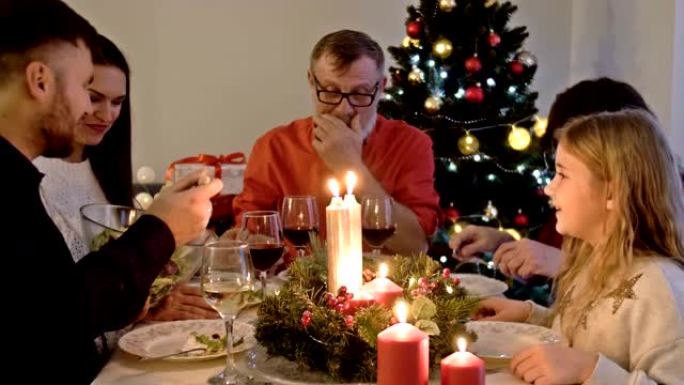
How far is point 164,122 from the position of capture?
442cm

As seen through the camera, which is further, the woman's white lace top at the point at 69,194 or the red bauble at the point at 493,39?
the red bauble at the point at 493,39

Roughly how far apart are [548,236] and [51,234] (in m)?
1.60

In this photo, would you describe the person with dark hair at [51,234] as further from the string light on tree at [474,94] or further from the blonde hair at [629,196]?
the string light on tree at [474,94]

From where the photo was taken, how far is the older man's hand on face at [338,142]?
233cm

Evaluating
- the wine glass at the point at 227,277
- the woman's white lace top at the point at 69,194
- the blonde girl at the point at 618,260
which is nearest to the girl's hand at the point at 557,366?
the blonde girl at the point at 618,260

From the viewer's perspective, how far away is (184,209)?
4.29 ft

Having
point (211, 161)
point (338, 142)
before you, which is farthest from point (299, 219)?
point (211, 161)

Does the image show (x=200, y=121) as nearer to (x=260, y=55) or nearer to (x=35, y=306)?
(x=260, y=55)

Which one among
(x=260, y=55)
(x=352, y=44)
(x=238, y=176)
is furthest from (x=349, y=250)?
(x=260, y=55)

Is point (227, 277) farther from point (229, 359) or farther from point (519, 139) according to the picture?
point (519, 139)

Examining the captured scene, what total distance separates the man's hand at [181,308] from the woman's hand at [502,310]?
541mm

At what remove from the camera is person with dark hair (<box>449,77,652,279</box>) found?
1636mm

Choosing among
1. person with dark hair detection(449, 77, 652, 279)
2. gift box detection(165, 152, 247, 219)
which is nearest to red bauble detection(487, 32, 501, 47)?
person with dark hair detection(449, 77, 652, 279)

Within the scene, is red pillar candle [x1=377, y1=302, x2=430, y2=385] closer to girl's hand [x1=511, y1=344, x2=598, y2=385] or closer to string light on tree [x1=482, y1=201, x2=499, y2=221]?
girl's hand [x1=511, y1=344, x2=598, y2=385]
